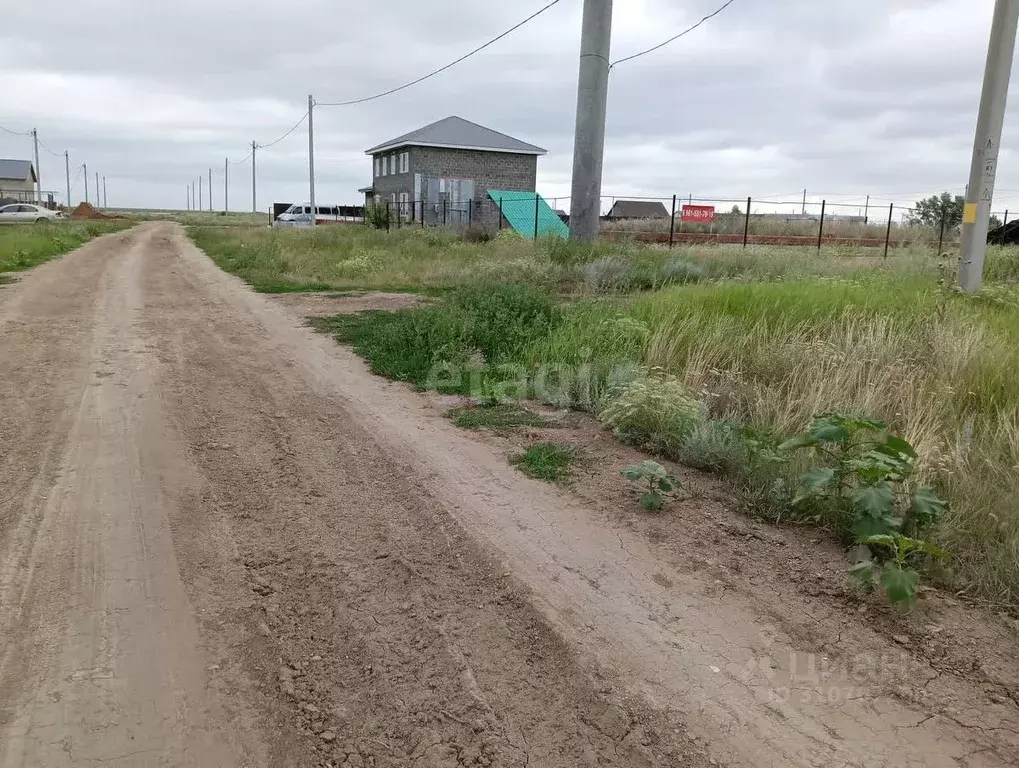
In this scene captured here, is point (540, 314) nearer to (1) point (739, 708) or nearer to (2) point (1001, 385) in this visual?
(2) point (1001, 385)

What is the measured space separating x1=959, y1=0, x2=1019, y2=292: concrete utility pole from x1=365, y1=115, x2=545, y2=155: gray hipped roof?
3534 centimetres

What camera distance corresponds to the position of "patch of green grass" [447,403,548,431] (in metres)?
5.99

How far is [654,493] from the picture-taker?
14.6 feet

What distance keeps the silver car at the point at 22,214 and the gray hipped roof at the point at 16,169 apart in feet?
122

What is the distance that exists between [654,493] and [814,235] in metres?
32.4

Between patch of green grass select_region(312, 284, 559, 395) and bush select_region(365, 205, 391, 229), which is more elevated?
bush select_region(365, 205, 391, 229)

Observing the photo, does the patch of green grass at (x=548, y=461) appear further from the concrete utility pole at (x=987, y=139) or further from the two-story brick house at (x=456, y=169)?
the two-story brick house at (x=456, y=169)

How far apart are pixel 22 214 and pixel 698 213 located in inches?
1844

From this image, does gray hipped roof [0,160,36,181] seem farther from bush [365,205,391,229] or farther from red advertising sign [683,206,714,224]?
red advertising sign [683,206,714,224]

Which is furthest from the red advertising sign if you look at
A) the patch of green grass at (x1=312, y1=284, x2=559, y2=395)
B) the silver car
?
the silver car

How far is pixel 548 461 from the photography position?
16.9 feet

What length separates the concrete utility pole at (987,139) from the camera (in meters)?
8.82

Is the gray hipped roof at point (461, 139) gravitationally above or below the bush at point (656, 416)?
above

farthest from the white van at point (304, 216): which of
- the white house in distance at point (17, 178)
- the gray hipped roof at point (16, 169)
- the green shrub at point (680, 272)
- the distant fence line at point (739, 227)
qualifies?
the gray hipped roof at point (16, 169)
